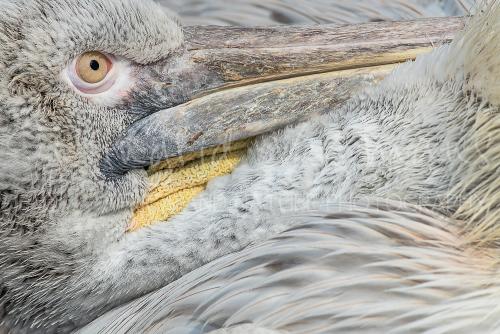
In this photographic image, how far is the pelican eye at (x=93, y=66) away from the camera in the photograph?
2.17 m

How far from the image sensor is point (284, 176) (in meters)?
2.20

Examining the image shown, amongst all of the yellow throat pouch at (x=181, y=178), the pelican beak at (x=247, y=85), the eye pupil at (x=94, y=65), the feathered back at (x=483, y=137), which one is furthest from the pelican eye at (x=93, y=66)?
the feathered back at (x=483, y=137)

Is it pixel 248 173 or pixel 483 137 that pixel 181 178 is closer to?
pixel 248 173

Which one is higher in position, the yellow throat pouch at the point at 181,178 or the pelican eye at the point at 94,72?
the pelican eye at the point at 94,72

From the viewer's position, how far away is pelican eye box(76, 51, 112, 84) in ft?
7.11

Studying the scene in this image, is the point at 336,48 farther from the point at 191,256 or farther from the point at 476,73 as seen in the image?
the point at 191,256

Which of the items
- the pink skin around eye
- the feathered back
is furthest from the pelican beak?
the feathered back

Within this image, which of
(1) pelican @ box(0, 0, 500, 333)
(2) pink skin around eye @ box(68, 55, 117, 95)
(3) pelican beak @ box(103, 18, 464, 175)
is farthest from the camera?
(3) pelican beak @ box(103, 18, 464, 175)

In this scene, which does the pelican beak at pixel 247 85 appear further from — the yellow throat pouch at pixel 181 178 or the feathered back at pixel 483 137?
A: the feathered back at pixel 483 137

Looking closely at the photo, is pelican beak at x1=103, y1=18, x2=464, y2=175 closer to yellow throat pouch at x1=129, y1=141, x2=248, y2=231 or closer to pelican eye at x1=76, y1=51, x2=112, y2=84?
yellow throat pouch at x1=129, y1=141, x2=248, y2=231

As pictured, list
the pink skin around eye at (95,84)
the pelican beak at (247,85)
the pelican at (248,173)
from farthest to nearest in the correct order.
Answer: the pelican beak at (247,85) < the pink skin around eye at (95,84) < the pelican at (248,173)

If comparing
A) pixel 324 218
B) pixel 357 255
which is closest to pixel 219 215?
pixel 324 218

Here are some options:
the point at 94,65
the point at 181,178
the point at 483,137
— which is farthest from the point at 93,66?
the point at 483,137

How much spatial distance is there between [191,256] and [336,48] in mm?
677
